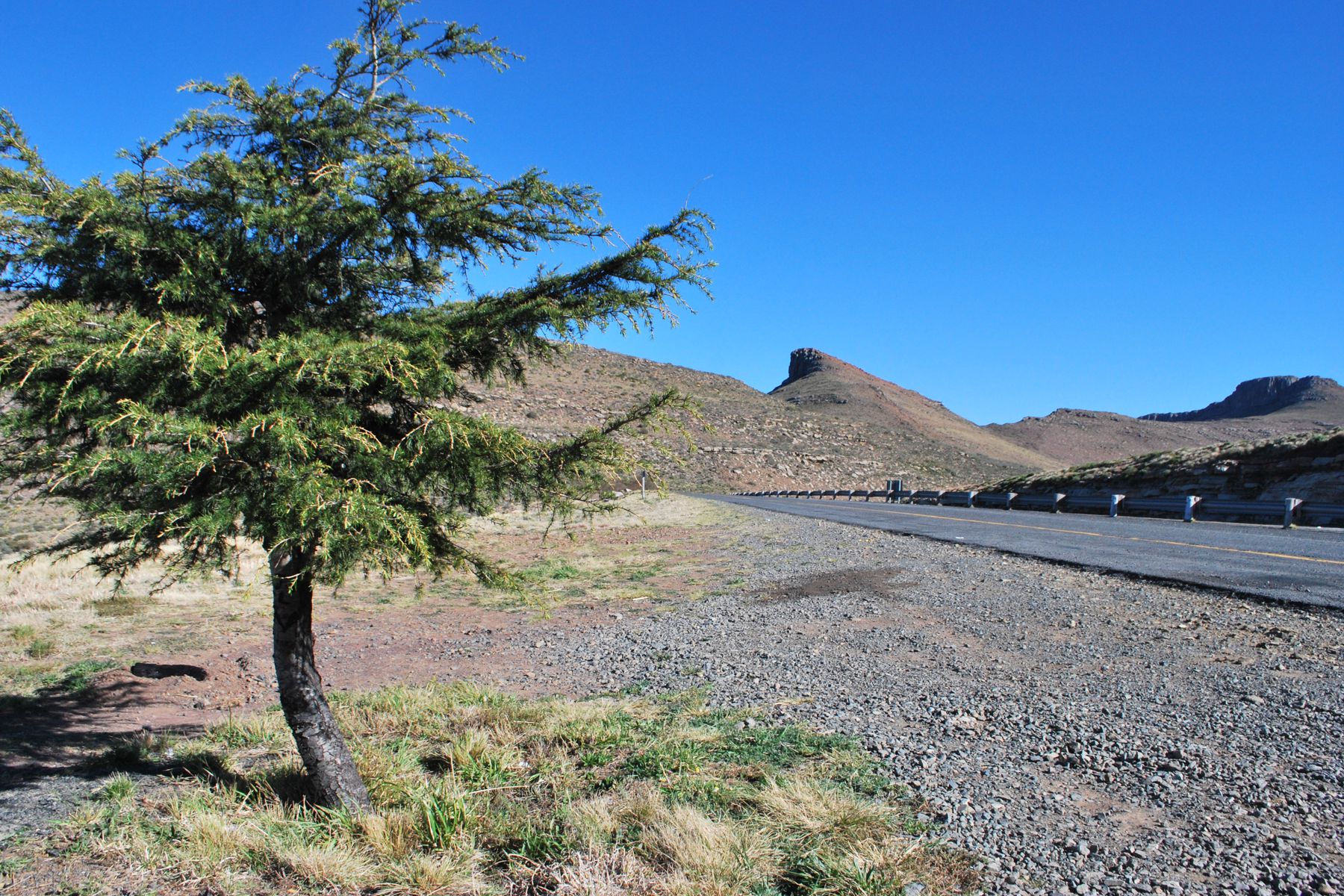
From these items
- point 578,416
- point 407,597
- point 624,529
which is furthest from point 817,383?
point 407,597

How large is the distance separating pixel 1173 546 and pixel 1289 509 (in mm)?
6806

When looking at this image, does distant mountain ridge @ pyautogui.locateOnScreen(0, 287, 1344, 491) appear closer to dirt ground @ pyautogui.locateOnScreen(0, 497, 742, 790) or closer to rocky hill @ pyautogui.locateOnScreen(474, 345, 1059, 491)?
rocky hill @ pyautogui.locateOnScreen(474, 345, 1059, 491)

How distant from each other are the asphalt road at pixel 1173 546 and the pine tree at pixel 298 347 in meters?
8.87

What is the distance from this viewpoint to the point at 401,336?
13.9 feet

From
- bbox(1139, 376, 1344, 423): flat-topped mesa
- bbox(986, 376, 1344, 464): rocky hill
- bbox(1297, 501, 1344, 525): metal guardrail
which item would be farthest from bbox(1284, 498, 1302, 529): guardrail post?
bbox(1139, 376, 1344, 423): flat-topped mesa

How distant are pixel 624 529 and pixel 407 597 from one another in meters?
11.9

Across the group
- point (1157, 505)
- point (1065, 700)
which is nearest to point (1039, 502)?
point (1157, 505)

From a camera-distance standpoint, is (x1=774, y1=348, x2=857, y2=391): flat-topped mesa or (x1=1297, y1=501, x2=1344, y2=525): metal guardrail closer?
(x1=1297, y1=501, x2=1344, y2=525): metal guardrail

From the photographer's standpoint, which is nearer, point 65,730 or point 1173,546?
point 65,730

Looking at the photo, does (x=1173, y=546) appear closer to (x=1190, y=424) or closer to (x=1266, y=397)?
(x=1190, y=424)

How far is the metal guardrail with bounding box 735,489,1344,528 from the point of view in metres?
18.5

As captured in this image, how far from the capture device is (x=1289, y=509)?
18.3 meters

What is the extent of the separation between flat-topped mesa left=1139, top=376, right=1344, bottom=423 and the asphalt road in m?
156

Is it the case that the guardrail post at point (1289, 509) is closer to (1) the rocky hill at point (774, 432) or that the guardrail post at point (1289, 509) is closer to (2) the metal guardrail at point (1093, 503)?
(2) the metal guardrail at point (1093, 503)
